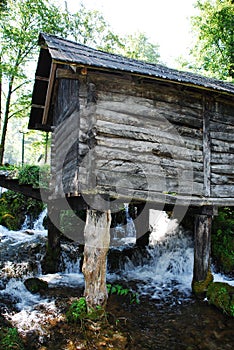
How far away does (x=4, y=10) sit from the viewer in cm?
1666

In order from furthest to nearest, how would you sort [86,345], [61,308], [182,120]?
[182,120] < [61,308] < [86,345]

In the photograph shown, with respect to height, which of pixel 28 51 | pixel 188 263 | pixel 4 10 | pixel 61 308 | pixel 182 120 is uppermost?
pixel 4 10

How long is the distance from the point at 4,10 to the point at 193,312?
58.2 ft

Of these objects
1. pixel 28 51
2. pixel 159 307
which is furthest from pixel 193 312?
pixel 28 51

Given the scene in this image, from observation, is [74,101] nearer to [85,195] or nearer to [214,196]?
[85,195]

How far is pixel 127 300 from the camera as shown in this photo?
7000 millimetres

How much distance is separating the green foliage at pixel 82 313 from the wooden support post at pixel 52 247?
3.59 meters

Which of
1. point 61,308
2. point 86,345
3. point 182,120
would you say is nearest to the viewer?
point 86,345

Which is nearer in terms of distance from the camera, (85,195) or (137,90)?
(85,195)

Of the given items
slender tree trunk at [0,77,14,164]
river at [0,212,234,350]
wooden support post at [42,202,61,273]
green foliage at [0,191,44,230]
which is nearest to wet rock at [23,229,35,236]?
river at [0,212,234,350]

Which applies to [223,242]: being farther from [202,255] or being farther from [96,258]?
[96,258]

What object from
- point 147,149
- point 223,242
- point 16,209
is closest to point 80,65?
point 147,149

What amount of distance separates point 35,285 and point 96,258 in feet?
8.93

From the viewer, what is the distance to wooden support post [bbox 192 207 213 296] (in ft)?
23.8
